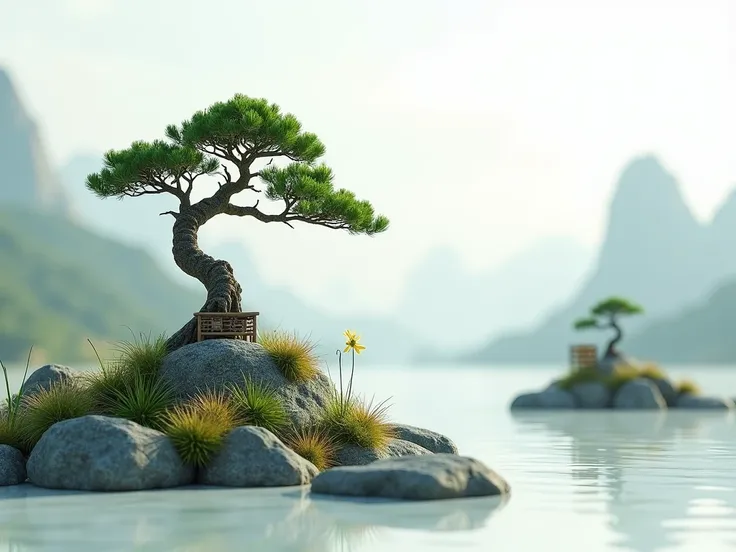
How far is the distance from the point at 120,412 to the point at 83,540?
4.97 meters

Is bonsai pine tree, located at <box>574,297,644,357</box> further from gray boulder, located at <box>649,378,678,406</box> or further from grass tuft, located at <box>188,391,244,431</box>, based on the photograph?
grass tuft, located at <box>188,391,244,431</box>

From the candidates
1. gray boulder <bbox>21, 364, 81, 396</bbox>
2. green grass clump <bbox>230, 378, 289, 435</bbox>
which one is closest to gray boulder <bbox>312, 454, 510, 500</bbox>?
green grass clump <bbox>230, 378, 289, 435</bbox>

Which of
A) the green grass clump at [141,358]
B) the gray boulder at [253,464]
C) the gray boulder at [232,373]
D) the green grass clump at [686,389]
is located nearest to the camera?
the gray boulder at [253,464]

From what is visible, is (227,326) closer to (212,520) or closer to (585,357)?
(212,520)

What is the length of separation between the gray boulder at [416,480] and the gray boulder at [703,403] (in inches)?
1065

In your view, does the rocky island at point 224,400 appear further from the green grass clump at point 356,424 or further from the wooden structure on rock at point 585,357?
the wooden structure on rock at point 585,357

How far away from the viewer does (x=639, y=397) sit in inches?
1475

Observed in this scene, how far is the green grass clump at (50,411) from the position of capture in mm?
14477

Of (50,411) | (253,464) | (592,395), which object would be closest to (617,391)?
(592,395)

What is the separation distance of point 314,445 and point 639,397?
25156mm

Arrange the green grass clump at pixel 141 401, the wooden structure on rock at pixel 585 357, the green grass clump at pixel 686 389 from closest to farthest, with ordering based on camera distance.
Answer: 1. the green grass clump at pixel 141 401
2. the green grass clump at pixel 686 389
3. the wooden structure on rock at pixel 585 357

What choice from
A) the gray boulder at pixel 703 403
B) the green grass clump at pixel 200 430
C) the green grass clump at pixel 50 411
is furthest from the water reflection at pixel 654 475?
the gray boulder at pixel 703 403

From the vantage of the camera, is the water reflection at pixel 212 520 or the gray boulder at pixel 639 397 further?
the gray boulder at pixel 639 397

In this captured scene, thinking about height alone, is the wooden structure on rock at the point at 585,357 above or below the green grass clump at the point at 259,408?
above
